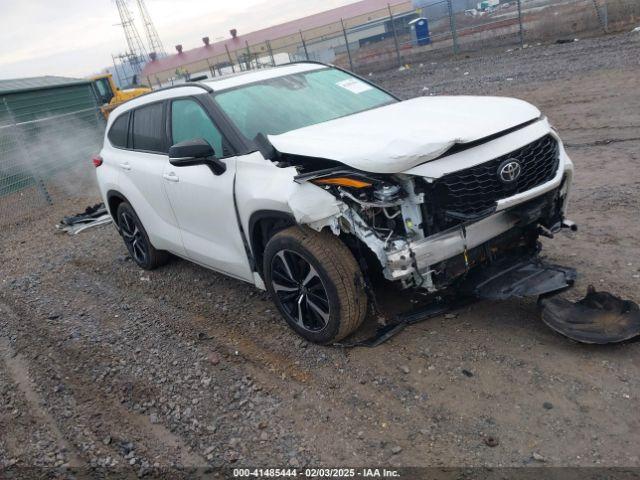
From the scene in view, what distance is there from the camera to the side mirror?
3.74 metres

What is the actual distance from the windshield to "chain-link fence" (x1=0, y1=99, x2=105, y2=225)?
877cm

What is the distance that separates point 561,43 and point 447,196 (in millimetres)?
17275

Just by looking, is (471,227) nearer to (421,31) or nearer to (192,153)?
Result: (192,153)

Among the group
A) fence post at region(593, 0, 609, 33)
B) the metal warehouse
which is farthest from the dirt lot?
fence post at region(593, 0, 609, 33)

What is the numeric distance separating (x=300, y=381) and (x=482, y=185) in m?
1.66

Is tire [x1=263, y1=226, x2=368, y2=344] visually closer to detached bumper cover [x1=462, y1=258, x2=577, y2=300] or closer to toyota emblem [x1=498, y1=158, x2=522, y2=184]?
detached bumper cover [x1=462, y1=258, x2=577, y2=300]

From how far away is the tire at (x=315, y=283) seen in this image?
3398 millimetres

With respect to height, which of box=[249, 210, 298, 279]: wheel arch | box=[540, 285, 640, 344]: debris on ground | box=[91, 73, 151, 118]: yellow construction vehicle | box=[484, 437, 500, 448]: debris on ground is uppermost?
box=[91, 73, 151, 118]: yellow construction vehicle

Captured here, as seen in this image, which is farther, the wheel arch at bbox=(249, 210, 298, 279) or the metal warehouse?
the metal warehouse

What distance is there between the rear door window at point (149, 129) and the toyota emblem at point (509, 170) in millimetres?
2861

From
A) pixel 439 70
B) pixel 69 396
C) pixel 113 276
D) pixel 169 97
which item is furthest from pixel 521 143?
pixel 439 70

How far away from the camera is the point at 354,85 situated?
4.88m

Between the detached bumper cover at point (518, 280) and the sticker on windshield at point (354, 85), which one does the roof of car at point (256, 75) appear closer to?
the sticker on windshield at point (354, 85)

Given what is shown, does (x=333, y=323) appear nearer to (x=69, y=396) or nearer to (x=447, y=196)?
(x=447, y=196)
